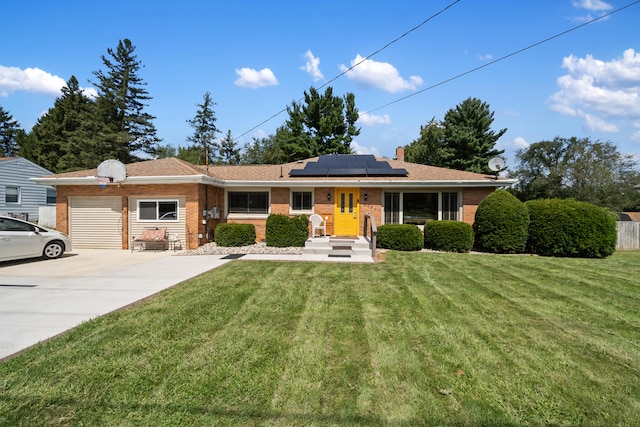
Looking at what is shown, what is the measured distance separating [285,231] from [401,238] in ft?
14.7

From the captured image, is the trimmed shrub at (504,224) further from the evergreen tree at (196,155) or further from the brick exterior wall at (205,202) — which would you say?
the evergreen tree at (196,155)

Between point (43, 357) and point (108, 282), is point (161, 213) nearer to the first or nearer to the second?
point (108, 282)

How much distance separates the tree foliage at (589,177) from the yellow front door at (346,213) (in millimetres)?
28327

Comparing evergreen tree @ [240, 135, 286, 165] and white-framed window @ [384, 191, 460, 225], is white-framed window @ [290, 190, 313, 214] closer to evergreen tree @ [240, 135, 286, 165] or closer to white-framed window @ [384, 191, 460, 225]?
white-framed window @ [384, 191, 460, 225]

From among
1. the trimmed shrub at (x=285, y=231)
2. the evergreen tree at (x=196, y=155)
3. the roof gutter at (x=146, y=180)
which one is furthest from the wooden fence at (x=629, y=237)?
the evergreen tree at (x=196, y=155)

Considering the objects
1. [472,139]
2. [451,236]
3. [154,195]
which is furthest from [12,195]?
[472,139]

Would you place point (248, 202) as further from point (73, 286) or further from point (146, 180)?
point (73, 286)

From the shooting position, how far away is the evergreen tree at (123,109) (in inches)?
1238

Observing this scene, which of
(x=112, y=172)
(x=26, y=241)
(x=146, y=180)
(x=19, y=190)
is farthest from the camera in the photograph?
(x=19, y=190)

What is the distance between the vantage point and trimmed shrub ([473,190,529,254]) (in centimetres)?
1120

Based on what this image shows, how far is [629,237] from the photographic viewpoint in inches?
555

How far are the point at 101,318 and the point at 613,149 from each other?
42066 mm

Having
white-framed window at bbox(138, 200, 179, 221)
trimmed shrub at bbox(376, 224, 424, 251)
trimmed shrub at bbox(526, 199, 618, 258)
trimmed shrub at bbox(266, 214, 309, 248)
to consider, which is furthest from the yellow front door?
trimmed shrub at bbox(526, 199, 618, 258)

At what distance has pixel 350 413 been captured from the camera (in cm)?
251
